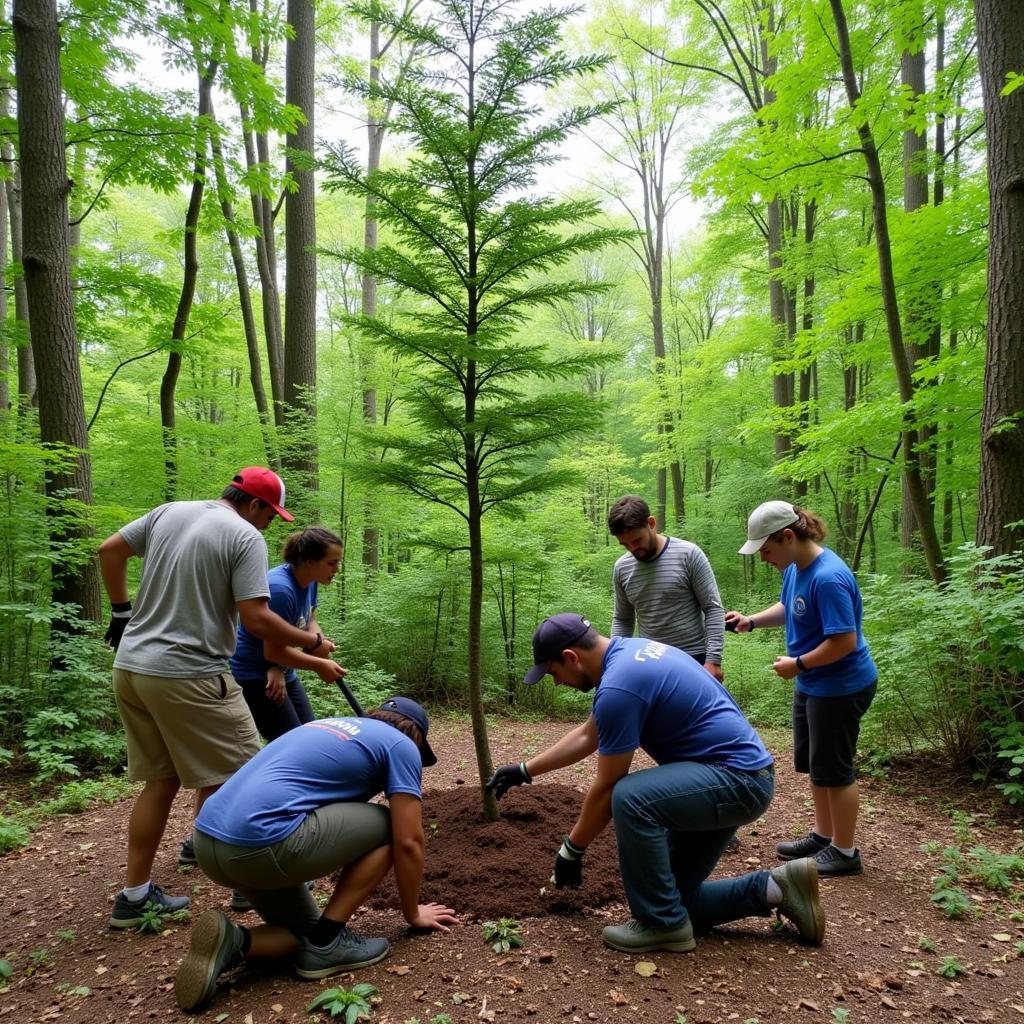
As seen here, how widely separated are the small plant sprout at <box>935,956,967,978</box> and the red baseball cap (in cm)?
323

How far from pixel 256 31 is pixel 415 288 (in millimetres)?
6081

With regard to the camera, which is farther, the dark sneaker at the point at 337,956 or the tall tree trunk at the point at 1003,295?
the tall tree trunk at the point at 1003,295

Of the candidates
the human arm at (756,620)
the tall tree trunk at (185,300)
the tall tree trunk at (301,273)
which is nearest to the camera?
the human arm at (756,620)

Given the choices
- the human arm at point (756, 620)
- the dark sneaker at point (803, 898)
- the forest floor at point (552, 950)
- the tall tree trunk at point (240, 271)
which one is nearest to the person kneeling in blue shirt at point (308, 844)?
the forest floor at point (552, 950)

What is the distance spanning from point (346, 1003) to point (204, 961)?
495mm

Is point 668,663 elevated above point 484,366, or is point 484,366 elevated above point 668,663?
point 484,366

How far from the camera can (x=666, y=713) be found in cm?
244

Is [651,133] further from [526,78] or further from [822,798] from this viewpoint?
[822,798]

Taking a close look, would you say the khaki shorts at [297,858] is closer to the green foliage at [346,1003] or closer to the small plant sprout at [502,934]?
the green foliage at [346,1003]

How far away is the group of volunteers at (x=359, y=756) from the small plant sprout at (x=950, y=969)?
0.42 m

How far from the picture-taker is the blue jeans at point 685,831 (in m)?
2.33

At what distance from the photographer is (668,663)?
245 cm

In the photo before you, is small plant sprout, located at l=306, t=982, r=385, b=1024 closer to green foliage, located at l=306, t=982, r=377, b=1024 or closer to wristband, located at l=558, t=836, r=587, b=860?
green foliage, located at l=306, t=982, r=377, b=1024

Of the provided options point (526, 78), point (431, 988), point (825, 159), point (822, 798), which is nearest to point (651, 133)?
point (825, 159)
